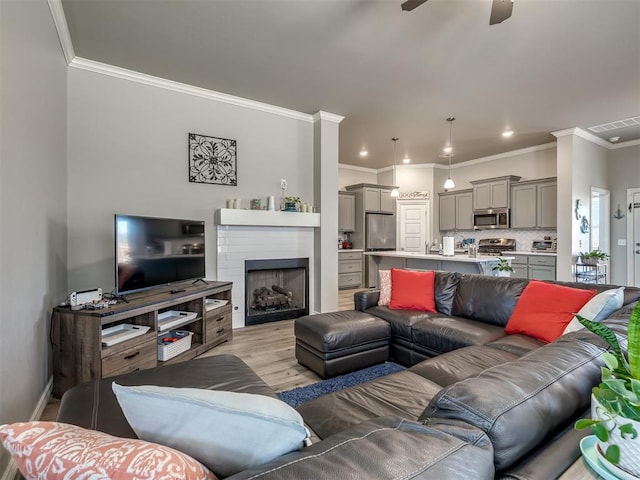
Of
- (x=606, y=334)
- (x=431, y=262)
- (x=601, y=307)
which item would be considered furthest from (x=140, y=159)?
(x=431, y=262)

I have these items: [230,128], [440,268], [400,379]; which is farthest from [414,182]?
[400,379]

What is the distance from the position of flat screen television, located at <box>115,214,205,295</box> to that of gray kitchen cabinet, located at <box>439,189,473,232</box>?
233 inches

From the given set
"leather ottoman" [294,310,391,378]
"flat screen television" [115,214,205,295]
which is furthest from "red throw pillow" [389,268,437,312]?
"flat screen television" [115,214,205,295]

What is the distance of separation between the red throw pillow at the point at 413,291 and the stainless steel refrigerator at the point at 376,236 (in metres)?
3.92

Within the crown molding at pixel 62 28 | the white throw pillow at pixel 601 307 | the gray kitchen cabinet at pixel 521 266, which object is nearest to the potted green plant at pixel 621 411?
the white throw pillow at pixel 601 307

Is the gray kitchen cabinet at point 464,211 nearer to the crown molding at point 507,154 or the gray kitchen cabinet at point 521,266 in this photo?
the crown molding at point 507,154

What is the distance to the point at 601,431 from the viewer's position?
2.19 ft

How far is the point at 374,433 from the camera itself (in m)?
0.72

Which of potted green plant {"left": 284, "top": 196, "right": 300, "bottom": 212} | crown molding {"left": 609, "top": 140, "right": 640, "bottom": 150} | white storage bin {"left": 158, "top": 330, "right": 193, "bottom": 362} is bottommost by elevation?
white storage bin {"left": 158, "top": 330, "right": 193, "bottom": 362}

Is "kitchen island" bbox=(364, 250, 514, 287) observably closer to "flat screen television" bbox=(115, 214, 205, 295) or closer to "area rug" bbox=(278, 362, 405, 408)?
"area rug" bbox=(278, 362, 405, 408)

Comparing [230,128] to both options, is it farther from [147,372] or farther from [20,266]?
[147,372]

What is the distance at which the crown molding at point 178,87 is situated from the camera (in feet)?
10.7

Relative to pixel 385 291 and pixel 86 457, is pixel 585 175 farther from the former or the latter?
pixel 86 457

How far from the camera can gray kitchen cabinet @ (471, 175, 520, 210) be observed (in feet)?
21.1
